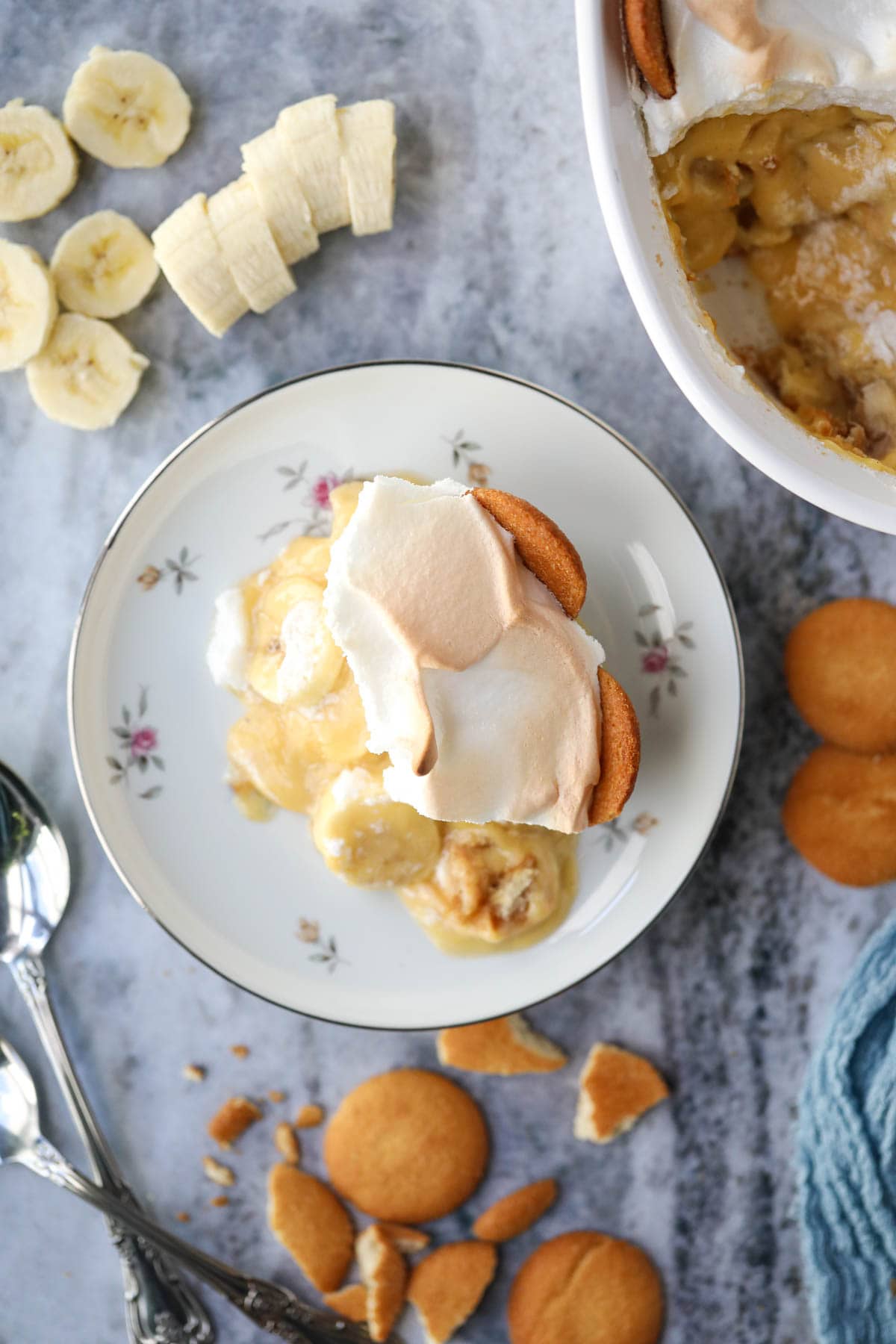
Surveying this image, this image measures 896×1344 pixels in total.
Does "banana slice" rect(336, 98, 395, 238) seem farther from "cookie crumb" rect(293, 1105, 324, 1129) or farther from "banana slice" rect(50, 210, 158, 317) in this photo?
"cookie crumb" rect(293, 1105, 324, 1129)

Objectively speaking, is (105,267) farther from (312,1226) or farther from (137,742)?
(312,1226)

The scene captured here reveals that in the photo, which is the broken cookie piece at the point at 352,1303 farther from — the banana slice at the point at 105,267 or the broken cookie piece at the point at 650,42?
the broken cookie piece at the point at 650,42

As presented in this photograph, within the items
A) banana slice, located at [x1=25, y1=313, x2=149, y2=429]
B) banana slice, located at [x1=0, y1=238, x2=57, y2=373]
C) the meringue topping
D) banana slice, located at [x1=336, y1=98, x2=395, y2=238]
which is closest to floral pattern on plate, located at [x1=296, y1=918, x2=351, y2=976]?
the meringue topping

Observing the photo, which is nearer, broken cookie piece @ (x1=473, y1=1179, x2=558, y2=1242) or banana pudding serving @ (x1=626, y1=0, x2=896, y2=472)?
banana pudding serving @ (x1=626, y1=0, x2=896, y2=472)

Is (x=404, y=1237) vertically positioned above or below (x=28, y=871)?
below

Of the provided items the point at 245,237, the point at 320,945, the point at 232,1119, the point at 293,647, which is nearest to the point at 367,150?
the point at 245,237

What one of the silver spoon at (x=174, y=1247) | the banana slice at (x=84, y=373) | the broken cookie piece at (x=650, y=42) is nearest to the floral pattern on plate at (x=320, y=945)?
the silver spoon at (x=174, y=1247)

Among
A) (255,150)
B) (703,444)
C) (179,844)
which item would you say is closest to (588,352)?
(703,444)
